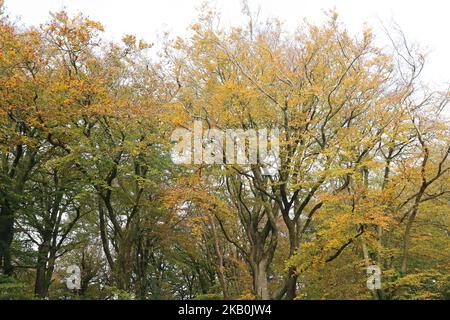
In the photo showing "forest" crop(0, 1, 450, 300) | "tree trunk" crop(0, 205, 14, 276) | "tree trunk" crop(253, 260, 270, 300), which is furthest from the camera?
"tree trunk" crop(0, 205, 14, 276)

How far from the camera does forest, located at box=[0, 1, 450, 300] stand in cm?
1268

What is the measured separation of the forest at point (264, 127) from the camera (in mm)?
12680

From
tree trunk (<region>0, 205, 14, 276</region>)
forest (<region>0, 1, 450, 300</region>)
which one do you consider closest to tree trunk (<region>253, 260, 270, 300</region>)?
forest (<region>0, 1, 450, 300</region>)

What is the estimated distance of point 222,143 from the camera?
1353 centimetres

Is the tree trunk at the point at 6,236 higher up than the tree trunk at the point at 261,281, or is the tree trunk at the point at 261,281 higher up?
the tree trunk at the point at 6,236

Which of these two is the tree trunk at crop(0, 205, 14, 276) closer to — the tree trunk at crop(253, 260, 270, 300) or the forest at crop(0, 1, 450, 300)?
the forest at crop(0, 1, 450, 300)

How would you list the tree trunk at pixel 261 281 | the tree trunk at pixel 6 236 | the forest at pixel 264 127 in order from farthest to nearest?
the tree trunk at pixel 6 236 < the tree trunk at pixel 261 281 < the forest at pixel 264 127

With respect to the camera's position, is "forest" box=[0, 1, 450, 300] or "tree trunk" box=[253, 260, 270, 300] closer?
"forest" box=[0, 1, 450, 300]

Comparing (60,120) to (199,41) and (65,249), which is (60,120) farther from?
(65,249)

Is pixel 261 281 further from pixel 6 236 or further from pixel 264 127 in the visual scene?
pixel 6 236

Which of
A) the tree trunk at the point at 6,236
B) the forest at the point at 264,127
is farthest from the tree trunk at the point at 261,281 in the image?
the tree trunk at the point at 6,236

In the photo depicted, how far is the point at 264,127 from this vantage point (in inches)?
547

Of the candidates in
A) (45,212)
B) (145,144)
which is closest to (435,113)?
(145,144)

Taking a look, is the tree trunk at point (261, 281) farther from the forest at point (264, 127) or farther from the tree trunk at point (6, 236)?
the tree trunk at point (6, 236)
